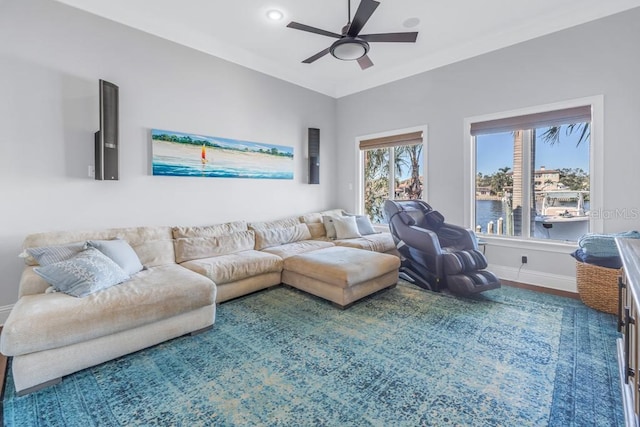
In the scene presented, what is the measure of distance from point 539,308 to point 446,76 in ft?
10.6

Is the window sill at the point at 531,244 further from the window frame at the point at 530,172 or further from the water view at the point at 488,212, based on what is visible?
the water view at the point at 488,212

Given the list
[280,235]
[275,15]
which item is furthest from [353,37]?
[280,235]

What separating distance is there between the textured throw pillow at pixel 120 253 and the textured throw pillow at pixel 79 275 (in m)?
0.22

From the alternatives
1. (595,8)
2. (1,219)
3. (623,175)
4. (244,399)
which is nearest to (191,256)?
(1,219)

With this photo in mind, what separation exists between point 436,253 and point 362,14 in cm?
244

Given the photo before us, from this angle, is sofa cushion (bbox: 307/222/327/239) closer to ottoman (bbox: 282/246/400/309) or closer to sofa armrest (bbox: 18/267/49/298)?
ottoman (bbox: 282/246/400/309)

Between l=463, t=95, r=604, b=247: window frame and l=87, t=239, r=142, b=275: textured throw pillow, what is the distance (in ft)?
13.3

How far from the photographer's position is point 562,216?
140 inches

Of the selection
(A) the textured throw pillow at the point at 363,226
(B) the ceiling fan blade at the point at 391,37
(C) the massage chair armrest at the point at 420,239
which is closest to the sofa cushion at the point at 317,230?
(A) the textured throw pillow at the point at 363,226

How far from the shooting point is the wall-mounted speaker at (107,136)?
9.34ft

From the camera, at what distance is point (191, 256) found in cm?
326

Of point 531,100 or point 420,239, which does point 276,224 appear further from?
point 531,100

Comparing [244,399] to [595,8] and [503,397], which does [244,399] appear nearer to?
[503,397]

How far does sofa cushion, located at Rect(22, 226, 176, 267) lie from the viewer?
2.53 meters
